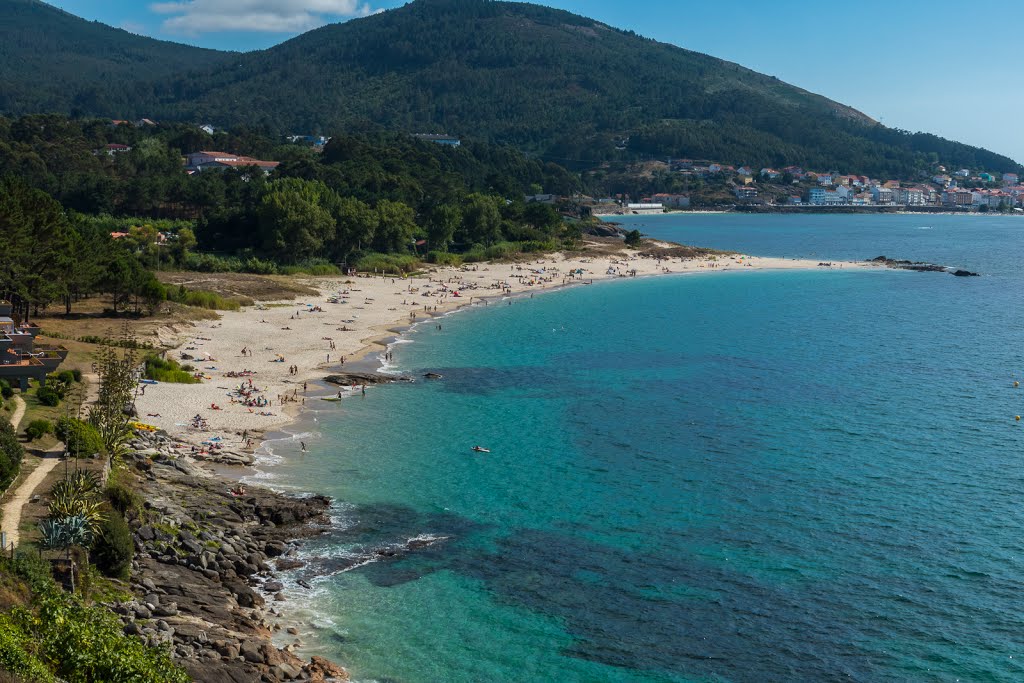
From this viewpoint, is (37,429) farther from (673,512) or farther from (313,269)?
(313,269)

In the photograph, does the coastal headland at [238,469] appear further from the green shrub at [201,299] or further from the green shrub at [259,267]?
the green shrub at [259,267]

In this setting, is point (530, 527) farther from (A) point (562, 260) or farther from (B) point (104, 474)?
(A) point (562, 260)

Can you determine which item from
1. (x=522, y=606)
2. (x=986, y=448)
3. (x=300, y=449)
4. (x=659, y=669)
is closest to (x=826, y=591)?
(x=659, y=669)

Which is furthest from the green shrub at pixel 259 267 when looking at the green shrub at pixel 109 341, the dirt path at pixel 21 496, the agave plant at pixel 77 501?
the agave plant at pixel 77 501

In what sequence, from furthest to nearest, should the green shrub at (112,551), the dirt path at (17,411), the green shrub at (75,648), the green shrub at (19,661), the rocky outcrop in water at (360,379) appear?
1. the rocky outcrop in water at (360,379)
2. the dirt path at (17,411)
3. the green shrub at (112,551)
4. the green shrub at (75,648)
5. the green shrub at (19,661)

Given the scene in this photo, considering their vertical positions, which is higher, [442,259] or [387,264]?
[442,259]

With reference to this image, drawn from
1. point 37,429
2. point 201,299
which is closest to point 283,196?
point 201,299

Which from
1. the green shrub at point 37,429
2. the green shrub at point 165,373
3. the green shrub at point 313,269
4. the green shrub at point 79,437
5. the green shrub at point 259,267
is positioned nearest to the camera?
the green shrub at point 79,437
